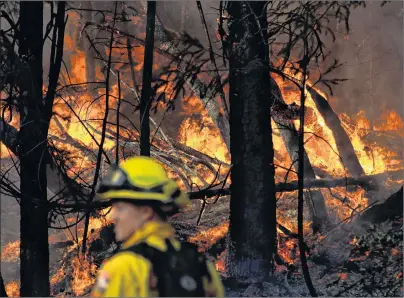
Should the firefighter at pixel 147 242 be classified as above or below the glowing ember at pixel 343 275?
above

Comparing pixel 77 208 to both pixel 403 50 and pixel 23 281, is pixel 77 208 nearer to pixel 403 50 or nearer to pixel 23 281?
pixel 23 281

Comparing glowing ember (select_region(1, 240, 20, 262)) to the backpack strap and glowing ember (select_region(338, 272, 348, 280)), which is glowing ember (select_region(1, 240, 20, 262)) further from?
the backpack strap

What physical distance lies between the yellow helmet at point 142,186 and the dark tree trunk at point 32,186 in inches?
173

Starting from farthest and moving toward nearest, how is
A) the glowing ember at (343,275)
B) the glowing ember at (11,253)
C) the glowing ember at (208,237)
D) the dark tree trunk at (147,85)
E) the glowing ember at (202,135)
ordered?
1. the glowing ember at (11,253)
2. the glowing ember at (202,135)
3. the glowing ember at (208,237)
4. the dark tree trunk at (147,85)
5. the glowing ember at (343,275)

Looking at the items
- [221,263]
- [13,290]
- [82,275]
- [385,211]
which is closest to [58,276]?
[82,275]

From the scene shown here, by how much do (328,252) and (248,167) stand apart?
62.0 inches

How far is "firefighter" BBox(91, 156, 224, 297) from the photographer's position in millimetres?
2613

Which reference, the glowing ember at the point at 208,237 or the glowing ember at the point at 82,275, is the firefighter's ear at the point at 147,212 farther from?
the glowing ember at the point at 82,275

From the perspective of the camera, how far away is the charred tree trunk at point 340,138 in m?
10.5

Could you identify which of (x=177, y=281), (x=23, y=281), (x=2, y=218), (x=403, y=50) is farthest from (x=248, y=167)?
(x=2, y=218)

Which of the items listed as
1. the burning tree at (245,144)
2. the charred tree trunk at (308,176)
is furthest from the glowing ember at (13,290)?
the charred tree trunk at (308,176)

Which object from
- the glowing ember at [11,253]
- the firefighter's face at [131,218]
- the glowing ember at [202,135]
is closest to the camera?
→ the firefighter's face at [131,218]

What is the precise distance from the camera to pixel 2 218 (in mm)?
19688

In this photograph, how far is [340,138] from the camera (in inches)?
423
